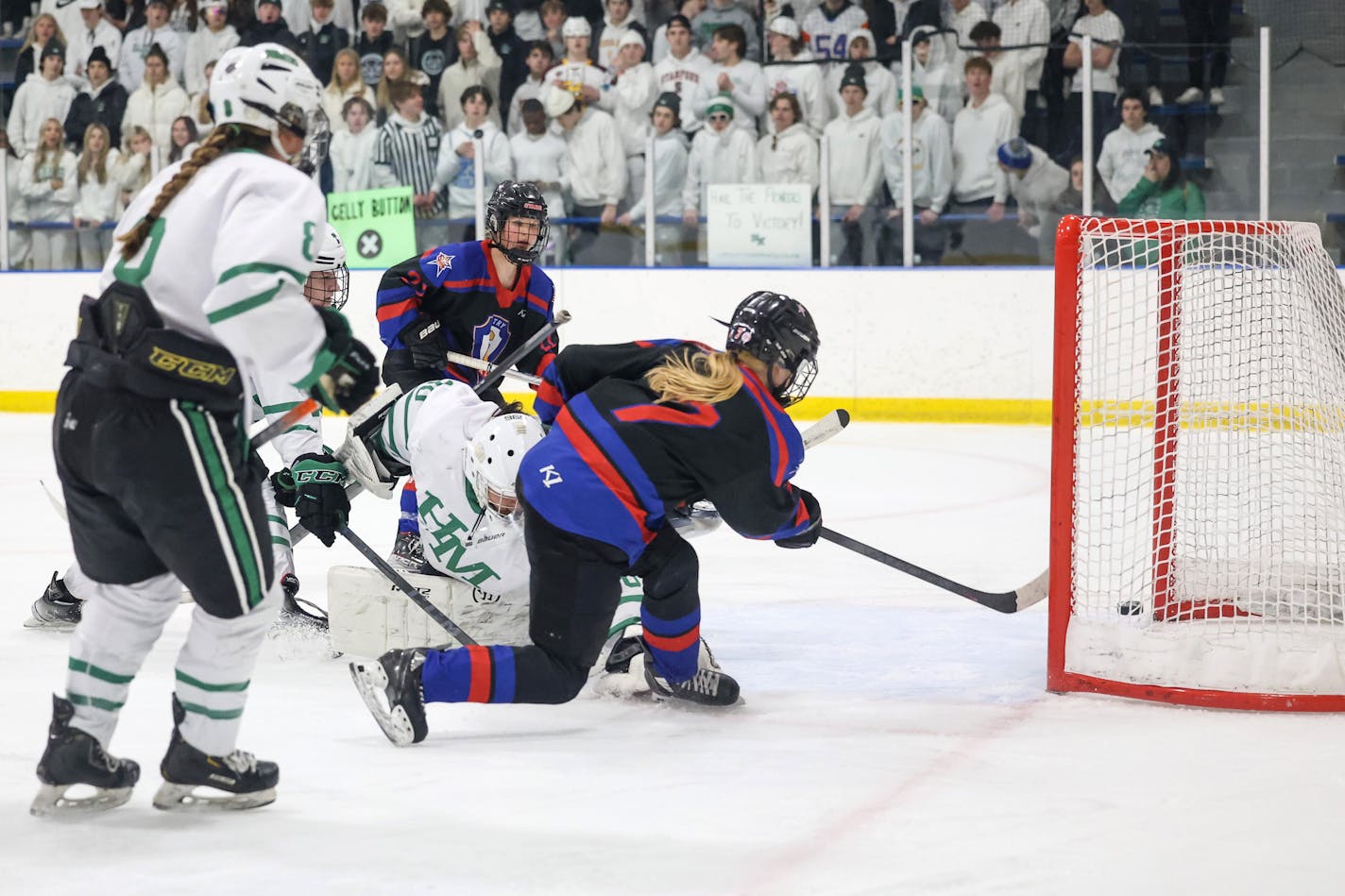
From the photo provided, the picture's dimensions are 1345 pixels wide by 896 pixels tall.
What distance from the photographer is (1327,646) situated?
9.45 ft

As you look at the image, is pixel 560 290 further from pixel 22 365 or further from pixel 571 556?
pixel 571 556

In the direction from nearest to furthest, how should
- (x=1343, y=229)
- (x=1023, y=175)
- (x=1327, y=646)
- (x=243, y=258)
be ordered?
(x=243, y=258) → (x=1327, y=646) → (x=1343, y=229) → (x=1023, y=175)

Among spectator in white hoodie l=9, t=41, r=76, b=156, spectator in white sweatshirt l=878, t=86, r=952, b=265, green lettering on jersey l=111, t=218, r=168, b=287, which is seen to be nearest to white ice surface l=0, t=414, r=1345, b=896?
green lettering on jersey l=111, t=218, r=168, b=287

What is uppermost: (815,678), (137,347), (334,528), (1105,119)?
(1105,119)

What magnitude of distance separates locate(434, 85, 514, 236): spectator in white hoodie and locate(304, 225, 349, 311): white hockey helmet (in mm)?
4126

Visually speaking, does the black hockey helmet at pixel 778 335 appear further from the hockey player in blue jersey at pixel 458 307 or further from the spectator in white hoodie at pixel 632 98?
the spectator in white hoodie at pixel 632 98

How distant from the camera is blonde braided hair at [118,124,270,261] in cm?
212

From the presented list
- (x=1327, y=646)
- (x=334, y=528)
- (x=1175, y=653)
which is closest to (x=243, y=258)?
(x=334, y=528)

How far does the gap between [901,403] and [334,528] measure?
4576 millimetres

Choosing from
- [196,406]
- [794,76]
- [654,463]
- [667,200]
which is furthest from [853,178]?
[196,406]

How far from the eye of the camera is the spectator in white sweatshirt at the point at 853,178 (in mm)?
7293

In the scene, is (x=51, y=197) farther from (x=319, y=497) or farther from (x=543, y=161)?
(x=319, y=497)

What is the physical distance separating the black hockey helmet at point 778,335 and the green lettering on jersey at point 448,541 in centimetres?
75

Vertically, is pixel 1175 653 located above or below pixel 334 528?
below
